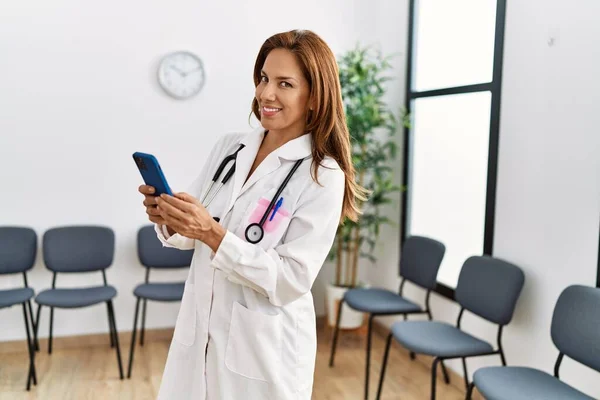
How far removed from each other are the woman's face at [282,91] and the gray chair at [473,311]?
1.53 meters

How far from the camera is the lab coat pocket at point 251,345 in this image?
57.1 inches

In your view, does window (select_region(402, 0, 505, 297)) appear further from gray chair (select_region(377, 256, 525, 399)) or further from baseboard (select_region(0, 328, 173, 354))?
baseboard (select_region(0, 328, 173, 354))

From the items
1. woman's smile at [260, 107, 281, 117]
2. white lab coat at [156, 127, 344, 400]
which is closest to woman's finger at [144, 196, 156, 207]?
white lab coat at [156, 127, 344, 400]

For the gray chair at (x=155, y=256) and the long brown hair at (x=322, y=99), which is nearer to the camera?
the long brown hair at (x=322, y=99)

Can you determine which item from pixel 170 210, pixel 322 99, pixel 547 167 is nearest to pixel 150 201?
pixel 170 210

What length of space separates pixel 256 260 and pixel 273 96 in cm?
44

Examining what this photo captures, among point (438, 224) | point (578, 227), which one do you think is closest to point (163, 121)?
point (438, 224)

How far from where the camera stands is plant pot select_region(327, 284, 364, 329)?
12.8 feet

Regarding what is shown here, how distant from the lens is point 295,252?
1.42 meters

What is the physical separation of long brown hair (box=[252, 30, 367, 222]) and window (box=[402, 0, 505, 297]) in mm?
1685

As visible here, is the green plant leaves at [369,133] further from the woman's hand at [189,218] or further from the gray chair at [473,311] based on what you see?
the woman's hand at [189,218]

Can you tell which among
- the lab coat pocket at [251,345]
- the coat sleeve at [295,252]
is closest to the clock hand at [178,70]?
the coat sleeve at [295,252]

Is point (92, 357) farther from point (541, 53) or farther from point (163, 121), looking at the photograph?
point (541, 53)

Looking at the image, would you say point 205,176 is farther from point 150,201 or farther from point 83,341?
point 83,341
